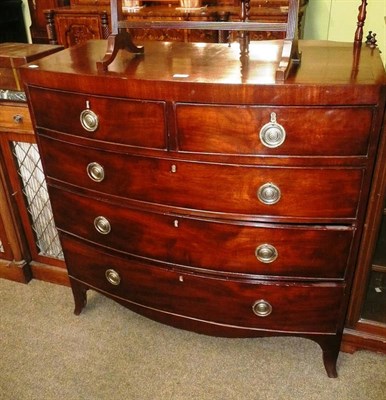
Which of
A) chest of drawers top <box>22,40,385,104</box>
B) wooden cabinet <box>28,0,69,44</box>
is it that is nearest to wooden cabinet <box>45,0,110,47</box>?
wooden cabinet <box>28,0,69,44</box>

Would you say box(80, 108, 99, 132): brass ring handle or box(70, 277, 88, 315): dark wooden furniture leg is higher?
box(80, 108, 99, 132): brass ring handle

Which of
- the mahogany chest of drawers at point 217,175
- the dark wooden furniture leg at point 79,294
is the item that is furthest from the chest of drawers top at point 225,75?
the dark wooden furniture leg at point 79,294

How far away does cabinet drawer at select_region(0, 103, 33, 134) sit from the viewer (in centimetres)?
179

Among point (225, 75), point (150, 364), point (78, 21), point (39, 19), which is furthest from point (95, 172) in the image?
point (39, 19)

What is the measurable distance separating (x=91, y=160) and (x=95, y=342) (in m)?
0.84

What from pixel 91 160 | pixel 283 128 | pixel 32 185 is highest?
pixel 283 128

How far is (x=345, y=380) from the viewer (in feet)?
5.42

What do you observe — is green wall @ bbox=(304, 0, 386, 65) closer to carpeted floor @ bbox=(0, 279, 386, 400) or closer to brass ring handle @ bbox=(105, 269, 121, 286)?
carpeted floor @ bbox=(0, 279, 386, 400)

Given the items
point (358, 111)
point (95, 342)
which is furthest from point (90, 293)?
point (358, 111)

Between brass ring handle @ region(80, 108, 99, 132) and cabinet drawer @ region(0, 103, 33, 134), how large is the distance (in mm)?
527

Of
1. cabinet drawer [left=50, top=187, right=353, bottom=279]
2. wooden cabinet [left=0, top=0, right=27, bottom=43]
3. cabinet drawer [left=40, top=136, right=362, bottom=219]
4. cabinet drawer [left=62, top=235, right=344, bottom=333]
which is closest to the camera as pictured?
cabinet drawer [left=40, top=136, right=362, bottom=219]

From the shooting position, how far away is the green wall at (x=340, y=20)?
3.18 meters

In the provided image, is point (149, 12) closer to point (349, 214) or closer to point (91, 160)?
point (91, 160)

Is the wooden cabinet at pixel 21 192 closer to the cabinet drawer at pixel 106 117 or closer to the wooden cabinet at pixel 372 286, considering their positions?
the cabinet drawer at pixel 106 117
